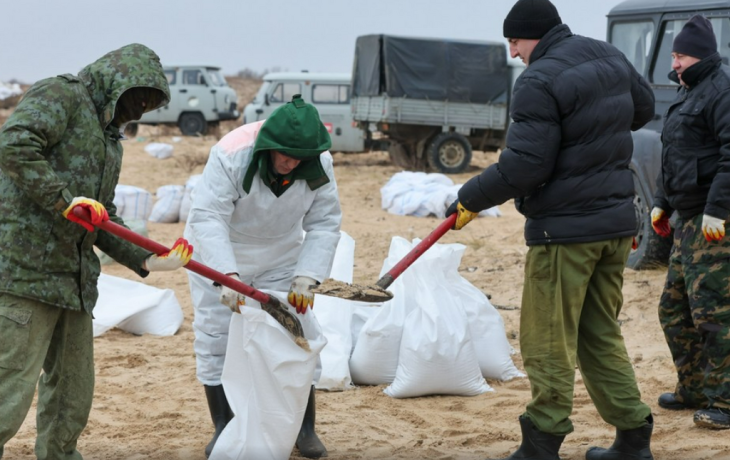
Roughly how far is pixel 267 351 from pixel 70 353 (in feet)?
2.18

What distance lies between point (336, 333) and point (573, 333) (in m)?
1.71

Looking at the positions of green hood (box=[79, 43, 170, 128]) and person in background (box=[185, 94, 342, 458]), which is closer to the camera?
green hood (box=[79, 43, 170, 128])

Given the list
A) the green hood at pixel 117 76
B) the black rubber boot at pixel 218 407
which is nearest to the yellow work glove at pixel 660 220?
the black rubber boot at pixel 218 407

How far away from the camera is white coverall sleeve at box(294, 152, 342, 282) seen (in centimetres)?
360

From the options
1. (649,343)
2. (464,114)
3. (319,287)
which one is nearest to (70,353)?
(319,287)

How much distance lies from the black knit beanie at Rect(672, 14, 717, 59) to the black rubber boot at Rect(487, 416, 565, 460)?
172 centimetres

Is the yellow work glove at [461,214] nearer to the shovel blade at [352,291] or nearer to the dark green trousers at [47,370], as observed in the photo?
the shovel blade at [352,291]

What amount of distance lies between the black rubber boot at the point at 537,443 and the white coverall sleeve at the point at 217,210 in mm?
1183

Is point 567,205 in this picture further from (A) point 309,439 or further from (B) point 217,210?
(A) point 309,439

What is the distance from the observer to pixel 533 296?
3.38m

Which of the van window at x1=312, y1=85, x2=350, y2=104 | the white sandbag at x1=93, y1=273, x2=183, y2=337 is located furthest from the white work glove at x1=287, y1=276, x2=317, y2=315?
the van window at x1=312, y1=85, x2=350, y2=104

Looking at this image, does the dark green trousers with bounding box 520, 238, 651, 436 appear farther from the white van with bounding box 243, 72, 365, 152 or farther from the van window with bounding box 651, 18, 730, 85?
the white van with bounding box 243, 72, 365, 152

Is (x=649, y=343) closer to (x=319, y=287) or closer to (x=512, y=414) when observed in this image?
(x=512, y=414)

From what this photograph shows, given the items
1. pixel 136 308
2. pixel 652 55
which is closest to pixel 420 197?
pixel 652 55
